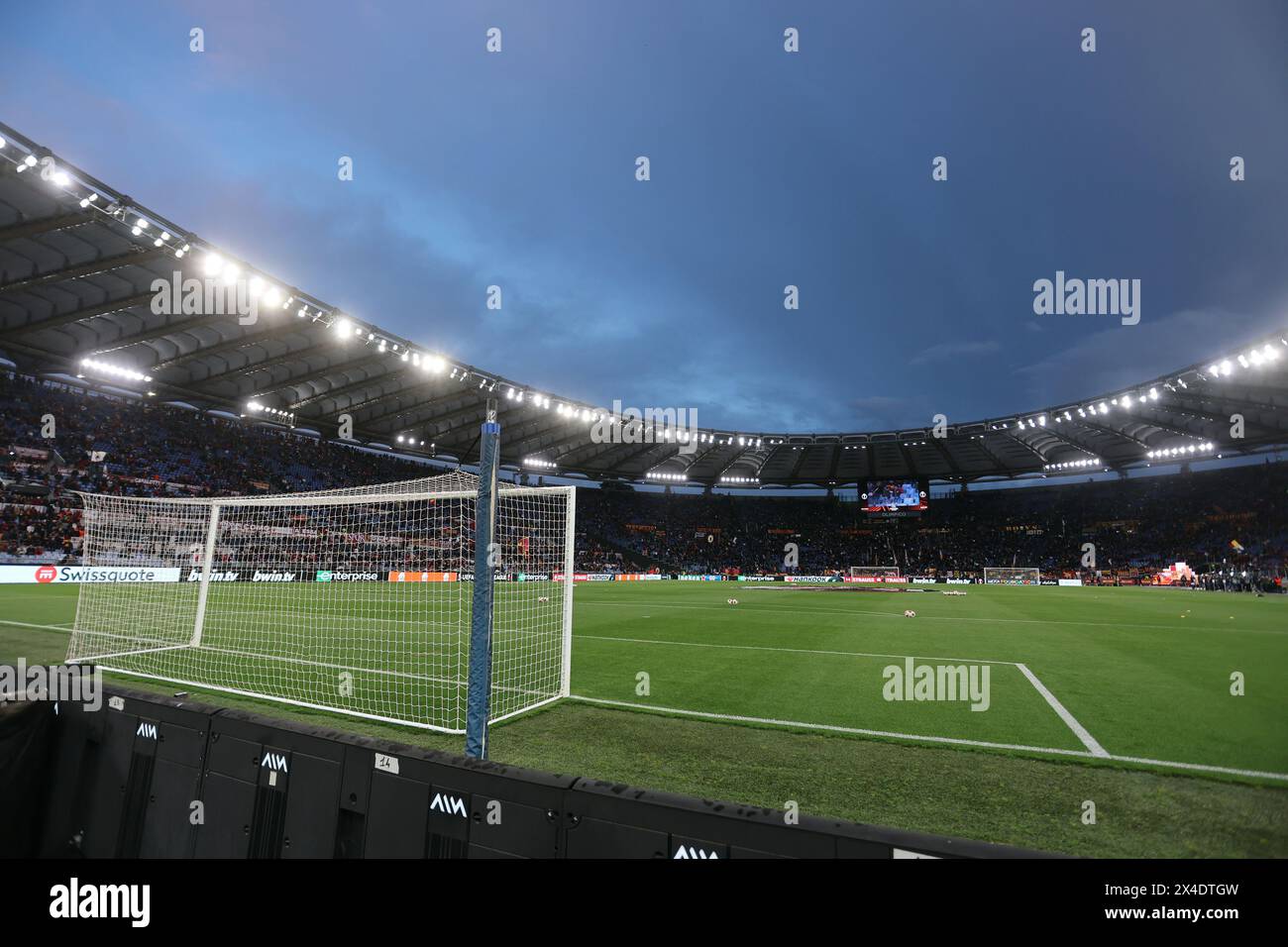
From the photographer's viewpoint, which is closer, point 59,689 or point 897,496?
point 59,689

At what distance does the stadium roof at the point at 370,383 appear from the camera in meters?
18.5

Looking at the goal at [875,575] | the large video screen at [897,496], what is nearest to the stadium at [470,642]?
the goal at [875,575]

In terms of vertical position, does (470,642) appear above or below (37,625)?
above

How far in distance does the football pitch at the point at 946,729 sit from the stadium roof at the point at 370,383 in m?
12.3

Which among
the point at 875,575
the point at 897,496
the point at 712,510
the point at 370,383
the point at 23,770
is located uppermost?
the point at 370,383

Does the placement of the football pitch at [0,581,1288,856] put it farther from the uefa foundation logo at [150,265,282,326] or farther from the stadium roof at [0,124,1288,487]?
the uefa foundation logo at [150,265,282,326]

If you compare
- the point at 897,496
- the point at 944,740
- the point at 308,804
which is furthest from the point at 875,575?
the point at 308,804

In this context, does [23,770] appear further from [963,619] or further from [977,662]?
[963,619]

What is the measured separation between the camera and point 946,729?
6.18 m

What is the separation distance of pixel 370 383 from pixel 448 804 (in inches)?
1309

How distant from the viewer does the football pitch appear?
4.20 metres
